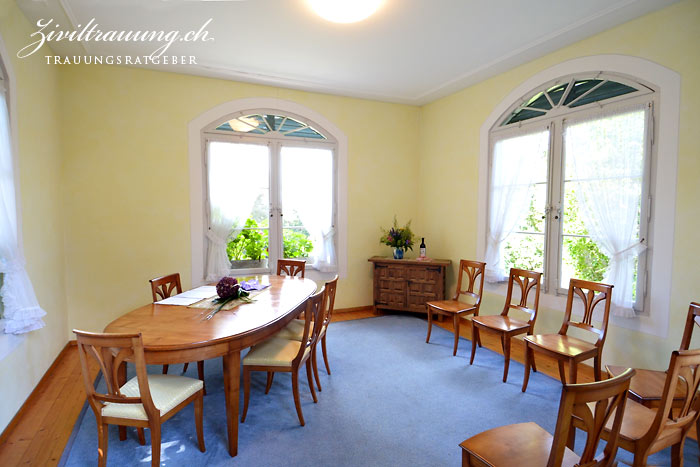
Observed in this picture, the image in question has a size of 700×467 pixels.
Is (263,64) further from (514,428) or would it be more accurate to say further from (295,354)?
(514,428)

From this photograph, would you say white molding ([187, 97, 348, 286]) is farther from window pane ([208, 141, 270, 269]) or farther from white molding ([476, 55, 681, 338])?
white molding ([476, 55, 681, 338])

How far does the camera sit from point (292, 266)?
13.4ft

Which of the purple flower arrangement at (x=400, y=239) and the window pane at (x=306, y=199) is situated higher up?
the window pane at (x=306, y=199)

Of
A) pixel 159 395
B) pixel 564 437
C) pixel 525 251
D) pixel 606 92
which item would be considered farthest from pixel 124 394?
pixel 606 92

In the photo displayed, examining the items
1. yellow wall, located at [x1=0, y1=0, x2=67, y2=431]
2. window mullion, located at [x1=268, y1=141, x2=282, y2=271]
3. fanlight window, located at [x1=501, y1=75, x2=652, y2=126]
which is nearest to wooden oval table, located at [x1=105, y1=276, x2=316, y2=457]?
yellow wall, located at [x1=0, y1=0, x2=67, y2=431]

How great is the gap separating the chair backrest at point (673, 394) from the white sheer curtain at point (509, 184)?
2496 mm

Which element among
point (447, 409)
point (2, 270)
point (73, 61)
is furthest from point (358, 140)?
point (2, 270)

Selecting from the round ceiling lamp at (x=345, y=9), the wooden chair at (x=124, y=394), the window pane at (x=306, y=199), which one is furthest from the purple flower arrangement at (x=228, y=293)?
the round ceiling lamp at (x=345, y=9)

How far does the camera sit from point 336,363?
3406 mm

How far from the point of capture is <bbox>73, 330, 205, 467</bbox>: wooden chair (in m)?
1.68

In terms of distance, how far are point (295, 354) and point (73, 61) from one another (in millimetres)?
3720

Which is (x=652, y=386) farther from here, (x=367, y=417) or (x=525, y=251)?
(x=525, y=251)

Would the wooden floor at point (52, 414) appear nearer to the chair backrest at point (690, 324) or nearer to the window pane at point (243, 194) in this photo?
the chair backrest at point (690, 324)

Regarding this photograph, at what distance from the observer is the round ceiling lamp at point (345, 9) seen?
2.70 m
